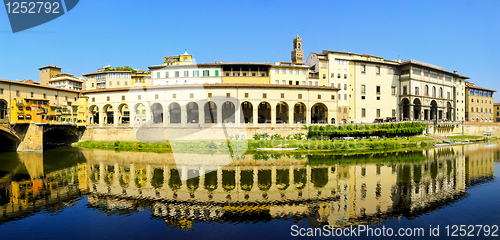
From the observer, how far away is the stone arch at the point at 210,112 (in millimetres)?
49809

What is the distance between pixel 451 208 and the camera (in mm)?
17094

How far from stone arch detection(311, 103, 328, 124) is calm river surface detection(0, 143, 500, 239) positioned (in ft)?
61.2

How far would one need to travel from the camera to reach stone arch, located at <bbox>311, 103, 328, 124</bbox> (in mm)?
50800

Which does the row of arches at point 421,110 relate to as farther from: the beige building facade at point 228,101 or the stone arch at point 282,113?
the stone arch at point 282,113

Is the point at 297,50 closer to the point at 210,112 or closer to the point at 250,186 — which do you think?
the point at 210,112

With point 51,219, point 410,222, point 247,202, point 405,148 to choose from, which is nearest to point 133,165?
point 51,219

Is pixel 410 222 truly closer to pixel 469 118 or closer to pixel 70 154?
pixel 70 154

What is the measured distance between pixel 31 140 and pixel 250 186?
36785 millimetres

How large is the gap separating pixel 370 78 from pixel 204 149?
133ft

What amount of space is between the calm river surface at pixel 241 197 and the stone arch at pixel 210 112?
1759cm

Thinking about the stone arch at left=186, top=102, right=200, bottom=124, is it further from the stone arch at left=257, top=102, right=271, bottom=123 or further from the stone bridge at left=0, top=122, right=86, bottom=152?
the stone bridge at left=0, top=122, right=86, bottom=152

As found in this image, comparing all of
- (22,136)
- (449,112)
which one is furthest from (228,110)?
(449,112)

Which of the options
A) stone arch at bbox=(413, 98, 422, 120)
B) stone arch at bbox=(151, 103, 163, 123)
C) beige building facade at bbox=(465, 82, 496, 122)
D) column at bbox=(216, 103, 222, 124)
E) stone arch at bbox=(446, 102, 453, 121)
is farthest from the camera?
beige building facade at bbox=(465, 82, 496, 122)

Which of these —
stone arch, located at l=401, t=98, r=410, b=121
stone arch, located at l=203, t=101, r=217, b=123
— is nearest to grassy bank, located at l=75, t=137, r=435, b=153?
stone arch, located at l=203, t=101, r=217, b=123
